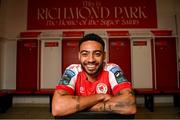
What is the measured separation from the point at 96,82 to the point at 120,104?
9.8 inches

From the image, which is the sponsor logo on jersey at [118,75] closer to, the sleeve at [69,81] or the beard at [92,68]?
the beard at [92,68]

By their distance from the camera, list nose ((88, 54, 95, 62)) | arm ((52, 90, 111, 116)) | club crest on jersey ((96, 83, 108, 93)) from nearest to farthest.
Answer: arm ((52, 90, 111, 116)), nose ((88, 54, 95, 62)), club crest on jersey ((96, 83, 108, 93))

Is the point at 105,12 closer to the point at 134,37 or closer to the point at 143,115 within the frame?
the point at 134,37

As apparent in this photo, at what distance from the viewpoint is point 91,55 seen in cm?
132

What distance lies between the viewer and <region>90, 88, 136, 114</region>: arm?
3.97 ft

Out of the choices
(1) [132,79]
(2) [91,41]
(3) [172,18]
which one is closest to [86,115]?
(2) [91,41]

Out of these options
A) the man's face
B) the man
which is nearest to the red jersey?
the man

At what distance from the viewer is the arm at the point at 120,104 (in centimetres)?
121

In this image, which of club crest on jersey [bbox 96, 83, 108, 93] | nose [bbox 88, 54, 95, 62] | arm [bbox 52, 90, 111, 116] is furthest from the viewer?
club crest on jersey [bbox 96, 83, 108, 93]

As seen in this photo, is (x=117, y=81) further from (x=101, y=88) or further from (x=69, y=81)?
(x=69, y=81)

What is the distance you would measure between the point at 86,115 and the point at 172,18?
455cm

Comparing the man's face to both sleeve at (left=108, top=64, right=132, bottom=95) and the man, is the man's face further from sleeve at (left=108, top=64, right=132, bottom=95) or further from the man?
sleeve at (left=108, top=64, right=132, bottom=95)

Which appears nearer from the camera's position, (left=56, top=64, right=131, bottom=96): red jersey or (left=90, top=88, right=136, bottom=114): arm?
(left=90, top=88, right=136, bottom=114): arm

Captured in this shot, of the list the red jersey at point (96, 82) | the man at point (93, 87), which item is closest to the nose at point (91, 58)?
the man at point (93, 87)
